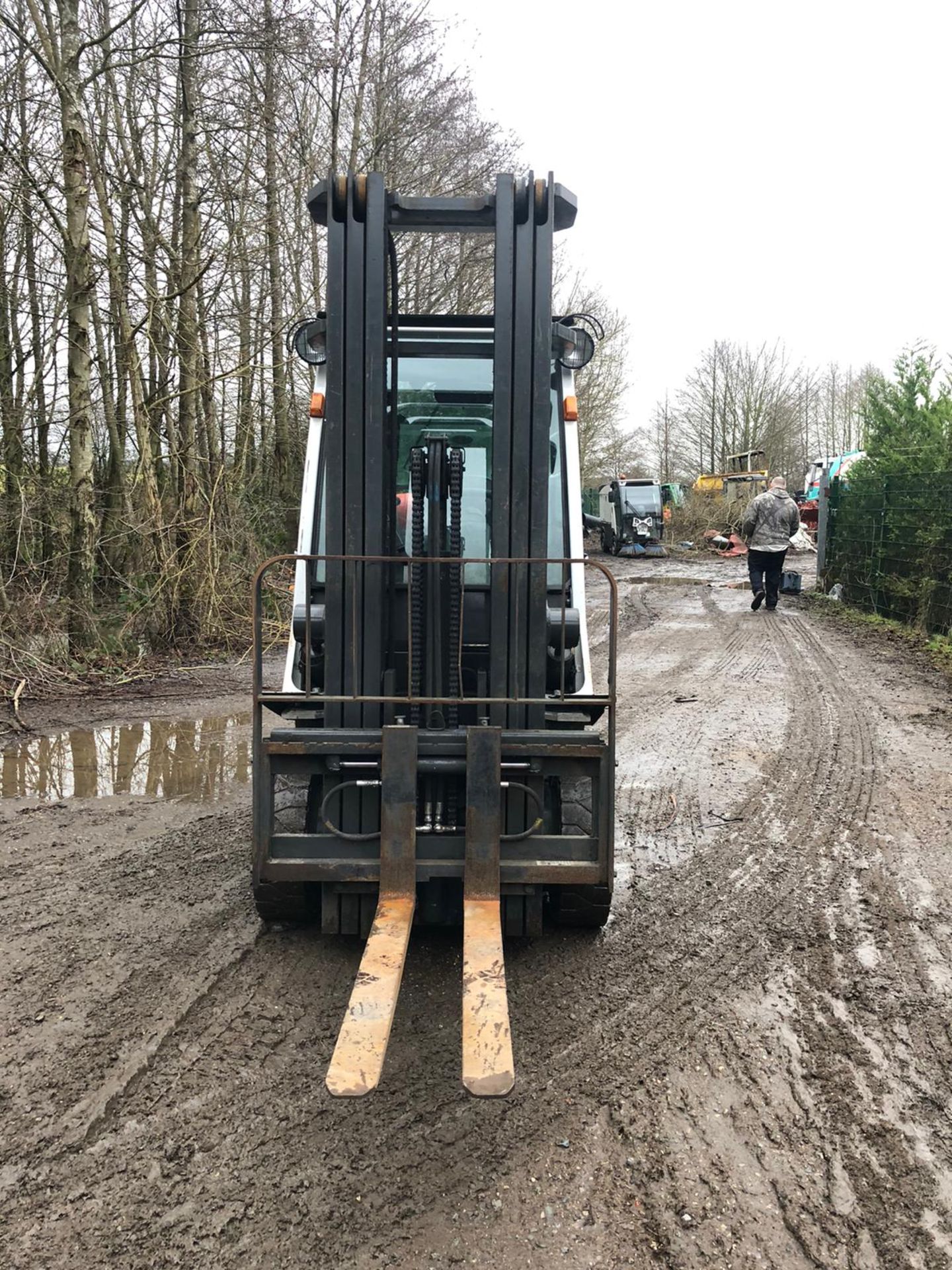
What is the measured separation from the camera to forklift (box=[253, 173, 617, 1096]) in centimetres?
338

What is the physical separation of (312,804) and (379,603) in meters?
0.85

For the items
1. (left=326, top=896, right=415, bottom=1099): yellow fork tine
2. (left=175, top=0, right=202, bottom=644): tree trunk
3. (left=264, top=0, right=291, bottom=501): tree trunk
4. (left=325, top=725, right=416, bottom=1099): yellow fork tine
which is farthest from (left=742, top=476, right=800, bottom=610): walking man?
(left=326, top=896, right=415, bottom=1099): yellow fork tine

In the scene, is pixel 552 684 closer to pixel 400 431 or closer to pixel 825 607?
pixel 400 431

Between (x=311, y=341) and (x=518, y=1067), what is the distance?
137 inches

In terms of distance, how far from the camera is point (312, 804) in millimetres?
3617

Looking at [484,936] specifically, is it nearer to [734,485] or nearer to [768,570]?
[768,570]

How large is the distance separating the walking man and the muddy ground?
884 centimetres

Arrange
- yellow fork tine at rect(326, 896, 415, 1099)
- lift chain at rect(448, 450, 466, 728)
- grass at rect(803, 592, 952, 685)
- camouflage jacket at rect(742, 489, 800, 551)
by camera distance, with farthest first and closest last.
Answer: camouflage jacket at rect(742, 489, 800, 551) < grass at rect(803, 592, 952, 685) < lift chain at rect(448, 450, 466, 728) < yellow fork tine at rect(326, 896, 415, 1099)

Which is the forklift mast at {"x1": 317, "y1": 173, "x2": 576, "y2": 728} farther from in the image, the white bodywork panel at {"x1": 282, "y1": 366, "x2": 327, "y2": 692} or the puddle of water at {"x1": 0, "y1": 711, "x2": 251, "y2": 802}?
the puddle of water at {"x1": 0, "y1": 711, "x2": 251, "y2": 802}

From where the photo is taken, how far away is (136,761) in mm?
6723

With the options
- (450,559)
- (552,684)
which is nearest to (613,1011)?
(552,684)

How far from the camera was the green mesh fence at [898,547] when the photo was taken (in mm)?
11328

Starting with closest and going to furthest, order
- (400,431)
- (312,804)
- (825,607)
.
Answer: (312,804), (400,431), (825,607)

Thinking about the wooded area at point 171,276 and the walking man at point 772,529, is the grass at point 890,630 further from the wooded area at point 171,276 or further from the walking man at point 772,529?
the wooded area at point 171,276
